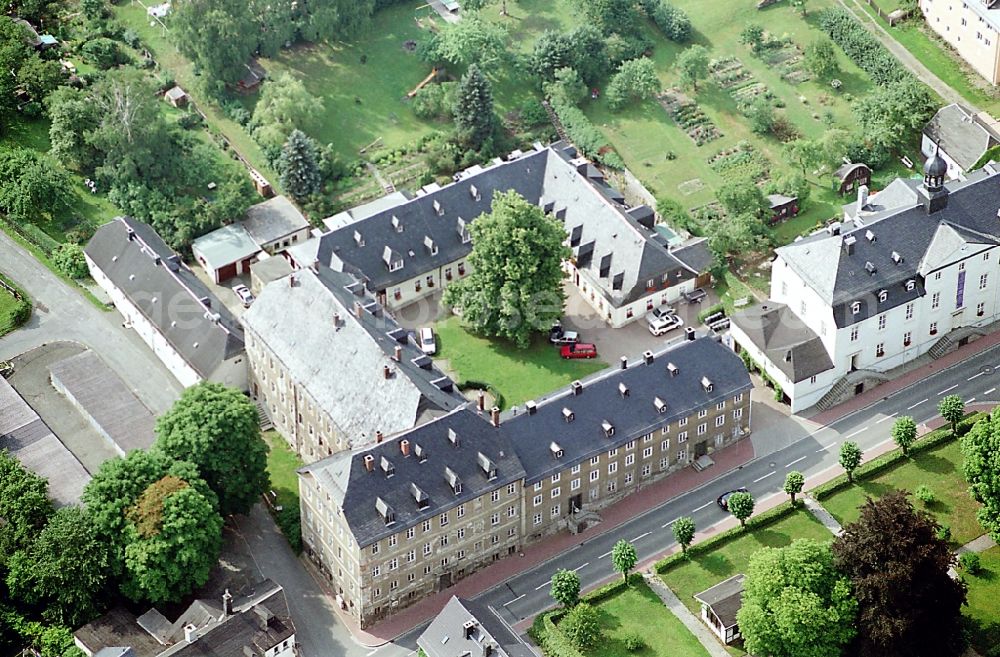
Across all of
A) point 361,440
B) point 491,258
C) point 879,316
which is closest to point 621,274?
point 491,258

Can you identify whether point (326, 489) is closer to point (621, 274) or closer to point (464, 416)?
point (464, 416)

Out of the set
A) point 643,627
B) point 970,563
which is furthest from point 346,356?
point 970,563

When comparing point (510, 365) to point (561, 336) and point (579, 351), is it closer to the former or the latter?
point (561, 336)

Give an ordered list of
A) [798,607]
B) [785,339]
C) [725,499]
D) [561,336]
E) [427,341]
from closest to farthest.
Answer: [798,607]
[725,499]
[785,339]
[427,341]
[561,336]

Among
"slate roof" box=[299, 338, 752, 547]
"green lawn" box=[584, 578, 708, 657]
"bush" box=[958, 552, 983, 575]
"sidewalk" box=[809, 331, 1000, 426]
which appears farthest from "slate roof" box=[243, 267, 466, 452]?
"bush" box=[958, 552, 983, 575]

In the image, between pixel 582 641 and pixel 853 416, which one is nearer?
pixel 582 641

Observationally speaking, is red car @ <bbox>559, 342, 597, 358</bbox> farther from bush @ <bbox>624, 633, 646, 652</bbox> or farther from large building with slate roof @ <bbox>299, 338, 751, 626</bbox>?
bush @ <bbox>624, 633, 646, 652</bbox>
